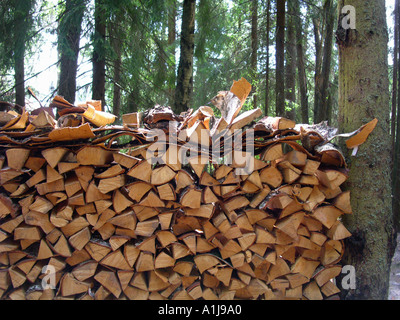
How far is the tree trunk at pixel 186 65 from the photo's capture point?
442cm

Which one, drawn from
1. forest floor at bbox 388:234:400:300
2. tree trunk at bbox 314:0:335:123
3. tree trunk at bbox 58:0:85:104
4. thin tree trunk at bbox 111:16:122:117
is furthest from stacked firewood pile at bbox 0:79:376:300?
thin tree trunk at bbox 111:16:122:117

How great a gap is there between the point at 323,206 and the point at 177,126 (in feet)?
3.76

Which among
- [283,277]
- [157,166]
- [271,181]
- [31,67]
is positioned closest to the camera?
[157,166]

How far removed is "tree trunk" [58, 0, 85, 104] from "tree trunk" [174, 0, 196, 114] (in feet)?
4.97

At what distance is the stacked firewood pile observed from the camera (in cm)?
197

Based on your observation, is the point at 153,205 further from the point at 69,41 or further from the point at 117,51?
the point at 117,51

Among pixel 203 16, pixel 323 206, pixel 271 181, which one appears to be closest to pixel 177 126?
pixel 271 181

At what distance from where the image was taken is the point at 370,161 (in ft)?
7.52

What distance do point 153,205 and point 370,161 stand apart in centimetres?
161

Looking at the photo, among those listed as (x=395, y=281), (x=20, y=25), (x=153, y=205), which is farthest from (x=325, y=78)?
(x=20, y=25)

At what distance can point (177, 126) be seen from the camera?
2.03m

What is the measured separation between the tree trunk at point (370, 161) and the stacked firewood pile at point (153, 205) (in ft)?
0.80

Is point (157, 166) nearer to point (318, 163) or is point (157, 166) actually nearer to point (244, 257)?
point (244, 257)

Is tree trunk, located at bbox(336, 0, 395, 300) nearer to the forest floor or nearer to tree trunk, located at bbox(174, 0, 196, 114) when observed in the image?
the forest floor
